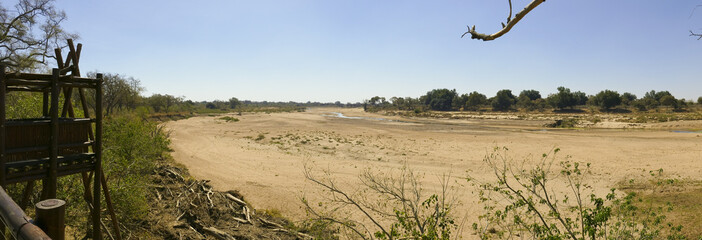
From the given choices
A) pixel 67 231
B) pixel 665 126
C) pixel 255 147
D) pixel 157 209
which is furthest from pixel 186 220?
pixel 665 126

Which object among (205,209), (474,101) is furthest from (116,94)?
(474,101)

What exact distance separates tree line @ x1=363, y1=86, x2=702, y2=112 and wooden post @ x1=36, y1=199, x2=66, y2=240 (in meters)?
104

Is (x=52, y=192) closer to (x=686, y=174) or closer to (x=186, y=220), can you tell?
(x=186, y=220)

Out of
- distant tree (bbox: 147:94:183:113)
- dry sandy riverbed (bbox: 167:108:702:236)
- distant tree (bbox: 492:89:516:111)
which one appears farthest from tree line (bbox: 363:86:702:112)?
distant tree (bbox: 147:94:183:113)

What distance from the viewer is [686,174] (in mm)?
21234

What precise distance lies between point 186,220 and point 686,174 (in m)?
29.9

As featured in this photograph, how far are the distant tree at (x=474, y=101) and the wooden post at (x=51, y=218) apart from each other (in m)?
123

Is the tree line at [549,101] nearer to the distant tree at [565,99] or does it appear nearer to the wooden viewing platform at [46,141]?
the distant tree at [565,99]

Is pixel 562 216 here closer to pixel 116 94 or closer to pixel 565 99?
pixel 116 94

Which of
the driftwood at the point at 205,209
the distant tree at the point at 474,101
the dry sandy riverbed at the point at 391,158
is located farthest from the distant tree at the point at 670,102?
the driftwood at the point at 205,209

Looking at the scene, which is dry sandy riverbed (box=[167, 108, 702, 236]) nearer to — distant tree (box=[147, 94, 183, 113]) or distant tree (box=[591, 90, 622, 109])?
distant tree (box=[591, 90, 622, 109])

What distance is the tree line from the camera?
283 feet

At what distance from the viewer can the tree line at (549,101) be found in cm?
8619

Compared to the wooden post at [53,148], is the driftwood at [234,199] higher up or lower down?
lower down
